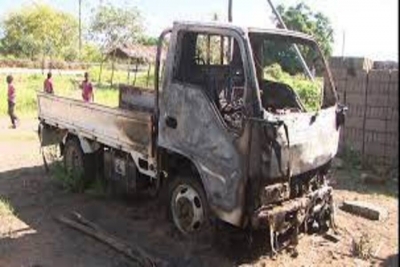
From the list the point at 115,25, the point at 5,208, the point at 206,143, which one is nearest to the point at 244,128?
the point at 206,143

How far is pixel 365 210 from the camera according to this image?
24.6 feet

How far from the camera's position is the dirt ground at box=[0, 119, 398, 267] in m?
5.97

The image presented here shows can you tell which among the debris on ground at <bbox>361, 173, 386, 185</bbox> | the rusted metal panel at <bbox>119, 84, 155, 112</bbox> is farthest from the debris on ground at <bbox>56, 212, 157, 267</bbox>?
the debris on ground at <bbox>361, 173, 386, 185</bbox>

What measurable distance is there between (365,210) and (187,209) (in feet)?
8.42

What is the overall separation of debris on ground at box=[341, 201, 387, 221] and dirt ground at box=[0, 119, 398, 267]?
0.36 feet

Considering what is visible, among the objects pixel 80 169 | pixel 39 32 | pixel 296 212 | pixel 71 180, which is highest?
pixel 39 32

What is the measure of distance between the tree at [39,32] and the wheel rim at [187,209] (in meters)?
49.3

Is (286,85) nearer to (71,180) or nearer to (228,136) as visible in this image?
(228,136)

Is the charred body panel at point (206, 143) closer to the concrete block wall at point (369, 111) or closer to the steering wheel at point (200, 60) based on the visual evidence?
the steering wheel at point (200, 60)

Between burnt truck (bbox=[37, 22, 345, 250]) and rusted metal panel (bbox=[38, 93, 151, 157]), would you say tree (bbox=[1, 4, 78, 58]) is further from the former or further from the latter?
burnt truck (bbox=[37, 22, 345, 250])

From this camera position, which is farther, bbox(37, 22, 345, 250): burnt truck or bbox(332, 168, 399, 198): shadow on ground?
bbox(332, 168, 399, 198): shadow on ground

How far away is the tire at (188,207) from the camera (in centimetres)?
592

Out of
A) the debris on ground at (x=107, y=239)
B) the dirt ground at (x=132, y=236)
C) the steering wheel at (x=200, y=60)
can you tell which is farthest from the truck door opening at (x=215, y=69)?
the debris on ground at (x=107, y=239)

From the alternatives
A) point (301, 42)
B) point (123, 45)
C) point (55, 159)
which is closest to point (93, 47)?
point (123, 45)
